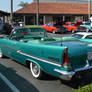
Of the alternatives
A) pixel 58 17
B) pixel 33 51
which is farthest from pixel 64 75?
pixel 58 17

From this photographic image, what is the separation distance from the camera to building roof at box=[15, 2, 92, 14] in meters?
36.2

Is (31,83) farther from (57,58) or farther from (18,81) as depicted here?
(57,58)

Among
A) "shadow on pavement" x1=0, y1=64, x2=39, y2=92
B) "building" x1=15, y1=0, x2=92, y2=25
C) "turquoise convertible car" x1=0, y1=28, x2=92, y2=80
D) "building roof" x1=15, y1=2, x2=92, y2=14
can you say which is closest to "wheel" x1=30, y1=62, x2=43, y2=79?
"turquoise convertible car" x1=0, y1=28, x2=92, y2=80

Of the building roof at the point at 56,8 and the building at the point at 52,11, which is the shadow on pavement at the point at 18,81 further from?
the building roof at the point at 56,8

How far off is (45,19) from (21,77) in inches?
1368

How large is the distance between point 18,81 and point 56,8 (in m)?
35.5

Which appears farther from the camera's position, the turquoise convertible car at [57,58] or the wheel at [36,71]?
the wheel at [36,71]

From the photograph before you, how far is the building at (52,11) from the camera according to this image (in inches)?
1419

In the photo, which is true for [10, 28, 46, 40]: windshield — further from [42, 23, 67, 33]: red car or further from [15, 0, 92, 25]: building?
[15, 0, 92, 25]: building

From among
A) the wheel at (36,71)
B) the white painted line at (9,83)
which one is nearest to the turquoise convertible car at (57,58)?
the wheel at (36,71)

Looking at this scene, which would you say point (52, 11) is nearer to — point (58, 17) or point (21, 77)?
point (58, 17)

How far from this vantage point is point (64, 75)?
12.2 ft

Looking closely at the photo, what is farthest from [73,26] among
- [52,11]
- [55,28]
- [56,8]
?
[56,8]

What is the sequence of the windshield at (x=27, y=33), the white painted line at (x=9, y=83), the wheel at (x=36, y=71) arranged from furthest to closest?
the windshield at (x=27, y=33) → the wheel at (x=36, y=71) → the white painted line at (x=9, y=83)
